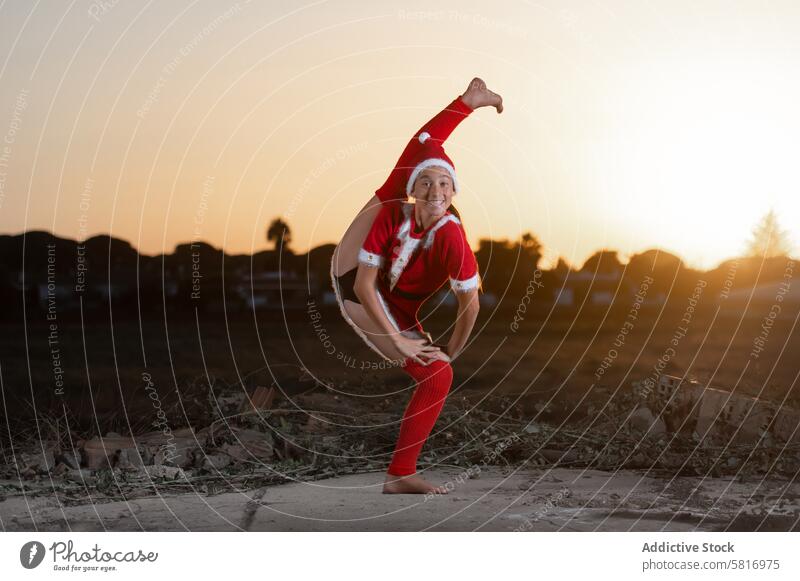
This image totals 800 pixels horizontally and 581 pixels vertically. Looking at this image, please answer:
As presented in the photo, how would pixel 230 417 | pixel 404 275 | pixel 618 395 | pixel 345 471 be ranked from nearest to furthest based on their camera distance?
pixel 404 275, pixel 345 471, pixel 230 417, pixel 618 395

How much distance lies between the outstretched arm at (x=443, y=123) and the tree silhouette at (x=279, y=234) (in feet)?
6.24

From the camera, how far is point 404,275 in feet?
26.0

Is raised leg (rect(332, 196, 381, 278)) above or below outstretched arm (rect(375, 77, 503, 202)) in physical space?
below

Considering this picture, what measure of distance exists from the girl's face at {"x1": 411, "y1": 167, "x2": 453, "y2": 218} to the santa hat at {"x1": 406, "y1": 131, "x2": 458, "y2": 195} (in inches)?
1.2

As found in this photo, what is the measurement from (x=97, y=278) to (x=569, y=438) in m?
4.63

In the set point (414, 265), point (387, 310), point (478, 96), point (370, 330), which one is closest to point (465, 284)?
point (414, 265)

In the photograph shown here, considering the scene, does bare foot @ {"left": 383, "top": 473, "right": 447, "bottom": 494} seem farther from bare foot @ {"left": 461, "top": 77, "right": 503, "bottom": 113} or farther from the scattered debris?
bare foot @ {"left": 461, "top": 77, "right": 503, "bottom": 113}

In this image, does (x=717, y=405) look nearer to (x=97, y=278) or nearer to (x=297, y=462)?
(x=297, y=462)

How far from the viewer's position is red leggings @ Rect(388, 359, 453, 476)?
7.98 meters

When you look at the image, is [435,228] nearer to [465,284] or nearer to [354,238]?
[465,284]

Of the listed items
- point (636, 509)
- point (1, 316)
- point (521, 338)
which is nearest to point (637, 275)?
point (521, 338)

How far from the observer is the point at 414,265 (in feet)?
25.8

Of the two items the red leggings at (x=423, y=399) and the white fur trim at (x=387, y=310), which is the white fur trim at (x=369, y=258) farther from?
the red leggings at (x=423, y=399)

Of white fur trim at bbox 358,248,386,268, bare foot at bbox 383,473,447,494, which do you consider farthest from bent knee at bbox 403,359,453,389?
bare foot at bbox 383,473,447,494
